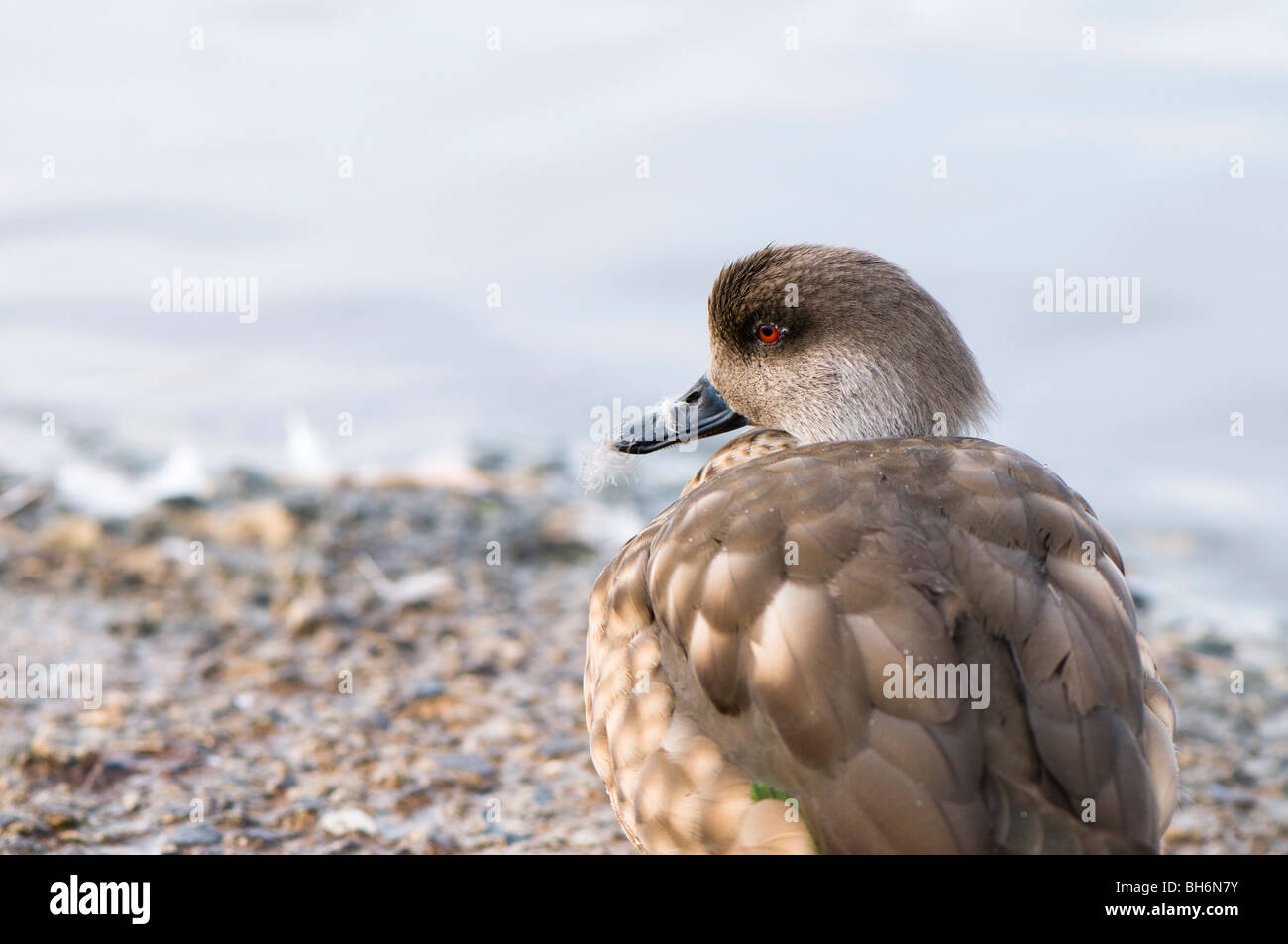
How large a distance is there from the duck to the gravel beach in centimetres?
110

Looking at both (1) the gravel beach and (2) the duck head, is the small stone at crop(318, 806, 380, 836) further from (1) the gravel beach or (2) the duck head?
(2) the duck head

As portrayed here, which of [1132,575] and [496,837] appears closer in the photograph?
[496,837]

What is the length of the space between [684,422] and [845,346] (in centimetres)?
70

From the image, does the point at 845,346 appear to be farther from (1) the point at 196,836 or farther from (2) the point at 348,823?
(1) the point at 196,836

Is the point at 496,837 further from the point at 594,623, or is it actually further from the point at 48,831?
the point at 48,831

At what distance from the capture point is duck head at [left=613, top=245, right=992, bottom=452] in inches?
173

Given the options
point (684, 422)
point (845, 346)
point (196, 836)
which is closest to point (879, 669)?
point (845, 346)

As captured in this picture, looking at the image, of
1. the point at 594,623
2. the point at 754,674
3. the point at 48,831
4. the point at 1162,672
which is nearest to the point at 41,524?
the point at 48,831

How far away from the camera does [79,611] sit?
5.92 m

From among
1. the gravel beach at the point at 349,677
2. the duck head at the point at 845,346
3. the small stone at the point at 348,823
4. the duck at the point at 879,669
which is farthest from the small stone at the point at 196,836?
the duck head at the point at 845,346

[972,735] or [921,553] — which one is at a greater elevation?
[921,553]

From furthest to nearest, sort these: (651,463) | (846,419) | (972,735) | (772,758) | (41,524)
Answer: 1. (651,463)
2. (41,524)
3. (846,419)
4. (772,758)
5. (972,735)

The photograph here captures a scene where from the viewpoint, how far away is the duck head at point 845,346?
14.4 ft

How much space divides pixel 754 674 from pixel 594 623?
93 cm
